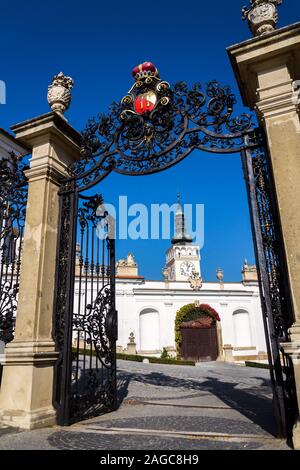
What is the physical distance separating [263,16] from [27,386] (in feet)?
20.4

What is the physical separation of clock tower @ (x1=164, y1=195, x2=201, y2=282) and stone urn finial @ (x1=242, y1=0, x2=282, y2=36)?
151ft

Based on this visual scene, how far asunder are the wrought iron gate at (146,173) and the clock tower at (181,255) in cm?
4484

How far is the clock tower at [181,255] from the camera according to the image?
185 ft

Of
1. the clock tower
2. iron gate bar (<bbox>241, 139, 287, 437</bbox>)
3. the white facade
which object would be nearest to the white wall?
the white facade

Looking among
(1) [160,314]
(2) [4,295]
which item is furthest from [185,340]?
(2) [4,295]

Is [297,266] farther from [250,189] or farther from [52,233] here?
[52,233]

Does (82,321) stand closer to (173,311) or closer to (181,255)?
(173,311)

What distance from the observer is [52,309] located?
578cm

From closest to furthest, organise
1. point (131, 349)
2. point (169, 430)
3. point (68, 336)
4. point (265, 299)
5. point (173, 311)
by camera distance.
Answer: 1. point (265, 299)
2. point (169, 430)
3. point (68, 336)
4. point (131, 349)
5. point (173, 311)

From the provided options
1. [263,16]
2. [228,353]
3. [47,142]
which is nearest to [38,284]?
[47,142]

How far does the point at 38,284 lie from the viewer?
5660 mm

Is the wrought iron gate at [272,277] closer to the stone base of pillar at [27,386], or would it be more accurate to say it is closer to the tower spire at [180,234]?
the stone base of pillar at [27,386]

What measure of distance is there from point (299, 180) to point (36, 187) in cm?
414

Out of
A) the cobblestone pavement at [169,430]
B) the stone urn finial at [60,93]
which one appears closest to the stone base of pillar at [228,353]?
the cobblestone pavement at [169,430]
